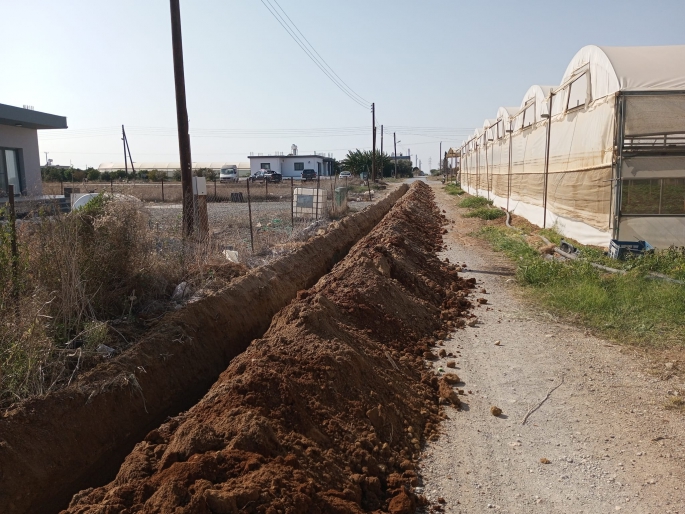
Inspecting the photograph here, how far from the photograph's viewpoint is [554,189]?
15508 mm

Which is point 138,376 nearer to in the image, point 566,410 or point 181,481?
point 181,481

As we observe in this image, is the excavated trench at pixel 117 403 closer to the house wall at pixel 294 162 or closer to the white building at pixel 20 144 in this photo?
the white building at pixel 20 144

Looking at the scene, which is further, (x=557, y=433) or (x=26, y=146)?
(x=26, y=146)

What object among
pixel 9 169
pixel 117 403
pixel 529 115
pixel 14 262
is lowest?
pixel 117 403

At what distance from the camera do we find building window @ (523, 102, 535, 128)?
1973 centimetres

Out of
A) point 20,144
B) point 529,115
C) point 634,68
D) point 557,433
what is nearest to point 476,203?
point 529,115

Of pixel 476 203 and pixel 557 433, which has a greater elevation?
pixel 476 203

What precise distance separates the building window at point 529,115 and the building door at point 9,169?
1817cm

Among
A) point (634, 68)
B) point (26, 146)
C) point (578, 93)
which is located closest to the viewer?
point (634, 68)

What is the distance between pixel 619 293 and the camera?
8.24 meters

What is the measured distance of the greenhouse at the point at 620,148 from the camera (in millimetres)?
11055

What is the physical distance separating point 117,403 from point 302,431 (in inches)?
75.5

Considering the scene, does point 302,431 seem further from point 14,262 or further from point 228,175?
point 228,175

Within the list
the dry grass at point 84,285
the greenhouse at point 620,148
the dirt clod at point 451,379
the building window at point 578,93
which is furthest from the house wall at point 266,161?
the dirt clod at point 451,379
